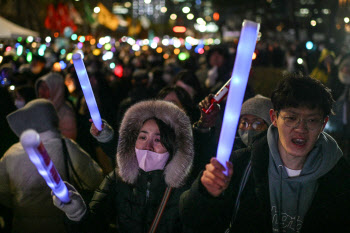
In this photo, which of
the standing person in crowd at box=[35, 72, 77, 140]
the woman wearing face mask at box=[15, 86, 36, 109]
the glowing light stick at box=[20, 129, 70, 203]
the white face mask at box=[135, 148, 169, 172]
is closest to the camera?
the glowing light stick at box=[20, 129, 70, 203]

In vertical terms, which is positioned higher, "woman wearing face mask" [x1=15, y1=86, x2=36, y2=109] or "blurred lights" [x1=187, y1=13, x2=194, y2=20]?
"blurred lights" [x1=187, y1=13, x2=194, y2=20]

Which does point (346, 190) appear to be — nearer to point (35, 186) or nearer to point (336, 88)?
point (35, 186)

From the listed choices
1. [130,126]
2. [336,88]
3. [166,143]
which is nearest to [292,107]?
[166,143]

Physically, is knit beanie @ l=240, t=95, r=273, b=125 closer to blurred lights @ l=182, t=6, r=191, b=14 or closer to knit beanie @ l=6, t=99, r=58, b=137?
knit beanie @ l=6, t=99, r=58, b=137

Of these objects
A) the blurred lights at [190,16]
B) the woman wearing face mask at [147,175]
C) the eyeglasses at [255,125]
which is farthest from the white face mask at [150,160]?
the blurred lights at [190,16]

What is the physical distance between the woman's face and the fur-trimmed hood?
0.26ft

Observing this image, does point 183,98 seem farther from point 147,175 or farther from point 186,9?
point 186,9

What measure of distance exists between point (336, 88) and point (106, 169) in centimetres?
444

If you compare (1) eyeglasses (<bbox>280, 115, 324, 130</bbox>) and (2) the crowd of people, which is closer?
(2) the crowd of people

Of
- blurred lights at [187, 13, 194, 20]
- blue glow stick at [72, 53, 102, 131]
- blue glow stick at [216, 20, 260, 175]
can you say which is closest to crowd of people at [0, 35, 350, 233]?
blue glow stick at [216, 20, 260, 175]

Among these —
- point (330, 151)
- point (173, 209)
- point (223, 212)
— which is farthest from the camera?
point (173, 209)

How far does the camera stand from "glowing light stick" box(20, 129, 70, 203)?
191 cm

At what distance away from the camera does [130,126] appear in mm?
3463

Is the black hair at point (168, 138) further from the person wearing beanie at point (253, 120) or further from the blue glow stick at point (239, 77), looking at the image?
the blue glow stick at point (239, 77)
